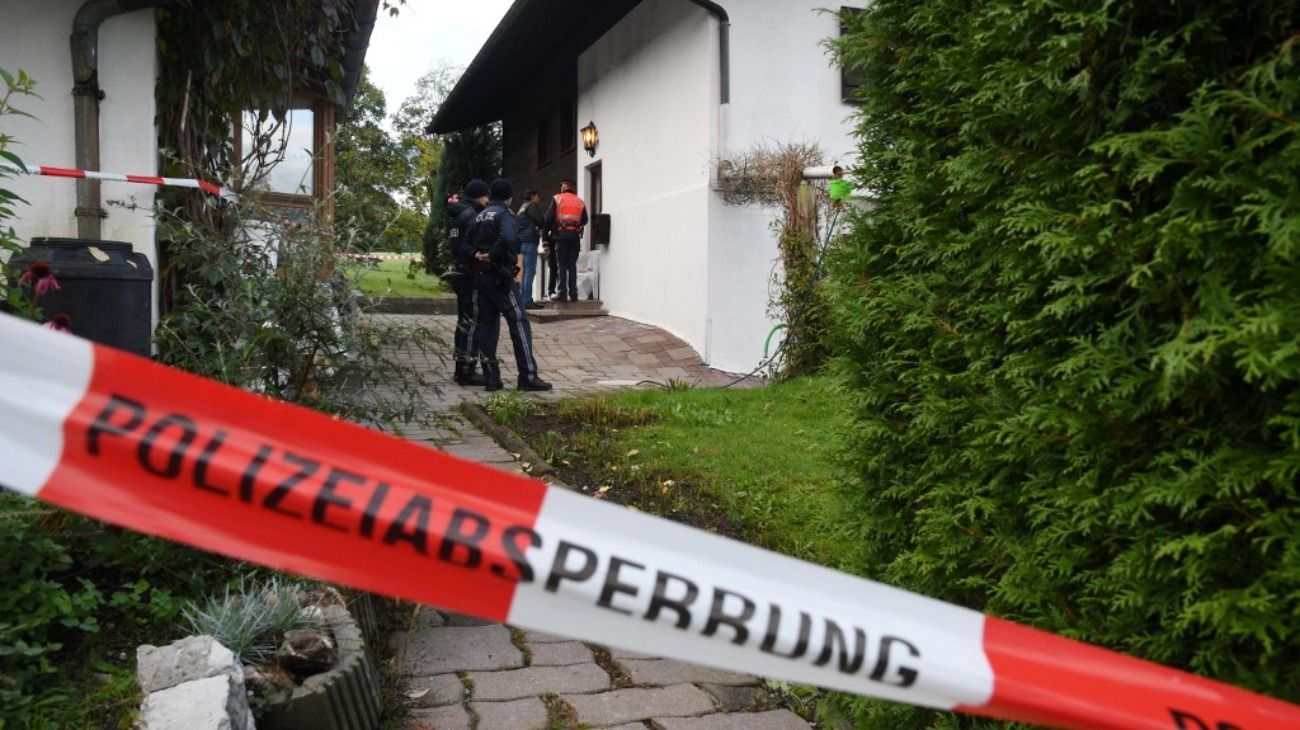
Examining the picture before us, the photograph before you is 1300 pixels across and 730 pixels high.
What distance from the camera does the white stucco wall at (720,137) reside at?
1213 cm

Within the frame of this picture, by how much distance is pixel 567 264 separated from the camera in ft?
52.9

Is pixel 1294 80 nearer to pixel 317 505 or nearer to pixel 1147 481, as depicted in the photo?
pixel 1147 481

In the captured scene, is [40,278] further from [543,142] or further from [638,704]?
[543,142]

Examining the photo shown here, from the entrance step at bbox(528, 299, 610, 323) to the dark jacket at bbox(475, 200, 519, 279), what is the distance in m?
5.54

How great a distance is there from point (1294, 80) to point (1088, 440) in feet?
2.39

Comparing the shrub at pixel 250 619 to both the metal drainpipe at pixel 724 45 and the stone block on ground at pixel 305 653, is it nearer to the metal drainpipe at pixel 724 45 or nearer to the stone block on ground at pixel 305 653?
the stone block on ground at pixel 305 653

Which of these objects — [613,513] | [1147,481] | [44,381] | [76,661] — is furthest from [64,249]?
[1147,481]

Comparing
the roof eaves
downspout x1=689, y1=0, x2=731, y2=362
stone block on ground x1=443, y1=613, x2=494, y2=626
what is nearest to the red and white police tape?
stone block on ground x1=443, y1=613, x2=494, y2=626

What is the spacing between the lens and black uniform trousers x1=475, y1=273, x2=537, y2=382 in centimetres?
998

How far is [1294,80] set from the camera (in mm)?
1690

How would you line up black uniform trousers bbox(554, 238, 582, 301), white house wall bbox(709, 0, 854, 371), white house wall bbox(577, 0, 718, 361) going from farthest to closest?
1. black uniform trousers bbox(554, 238, 582, 301)
2. white house wall bbox(577, 0, 718, 361)
3. white house wall bbox(709, 0, 854, 371)

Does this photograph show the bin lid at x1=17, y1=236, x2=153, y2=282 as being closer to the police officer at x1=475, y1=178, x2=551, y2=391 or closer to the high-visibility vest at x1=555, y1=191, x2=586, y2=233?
the police officer at x1=475, y1=178, x2=551, y2=391

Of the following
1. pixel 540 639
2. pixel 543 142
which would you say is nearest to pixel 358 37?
pixel 540 639

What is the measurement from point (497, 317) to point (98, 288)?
4844 mm
